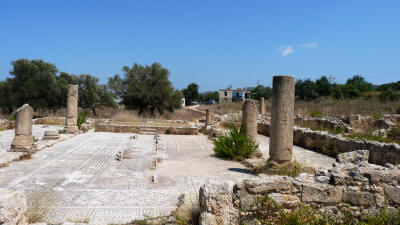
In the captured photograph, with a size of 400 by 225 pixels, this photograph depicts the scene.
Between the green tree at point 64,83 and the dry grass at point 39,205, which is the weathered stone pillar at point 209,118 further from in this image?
the green tree at point 64,83

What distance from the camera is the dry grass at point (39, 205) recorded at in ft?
13.4

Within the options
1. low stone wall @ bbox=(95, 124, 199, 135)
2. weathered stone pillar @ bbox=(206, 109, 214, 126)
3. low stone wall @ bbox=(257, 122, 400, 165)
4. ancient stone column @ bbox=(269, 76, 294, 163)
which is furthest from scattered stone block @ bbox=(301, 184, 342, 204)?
weathered stone pillar @ bbox=(206, 109, 214, 126)

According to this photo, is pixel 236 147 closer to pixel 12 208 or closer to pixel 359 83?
pixel 12 208

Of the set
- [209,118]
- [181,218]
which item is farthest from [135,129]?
[181,218]

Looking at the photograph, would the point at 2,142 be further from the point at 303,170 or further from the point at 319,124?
the point at 319,124

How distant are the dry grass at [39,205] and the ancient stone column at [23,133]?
4.67m

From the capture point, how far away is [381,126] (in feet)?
46.8

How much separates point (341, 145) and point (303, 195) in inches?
262

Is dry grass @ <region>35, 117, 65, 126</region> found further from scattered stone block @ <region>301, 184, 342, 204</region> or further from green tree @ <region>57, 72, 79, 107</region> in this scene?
scattered stone block @ <region>301, 184, 342, 204</region>

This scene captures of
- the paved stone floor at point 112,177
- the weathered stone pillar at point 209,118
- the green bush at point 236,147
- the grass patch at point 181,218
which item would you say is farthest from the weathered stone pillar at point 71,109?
the grass patch at point 181,218

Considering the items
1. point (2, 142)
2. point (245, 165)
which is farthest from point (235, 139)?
point (2, 142)

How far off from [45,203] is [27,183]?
160 centimetres

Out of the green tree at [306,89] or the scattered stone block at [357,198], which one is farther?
the green tree at [306,89]

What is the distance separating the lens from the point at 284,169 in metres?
6.90
